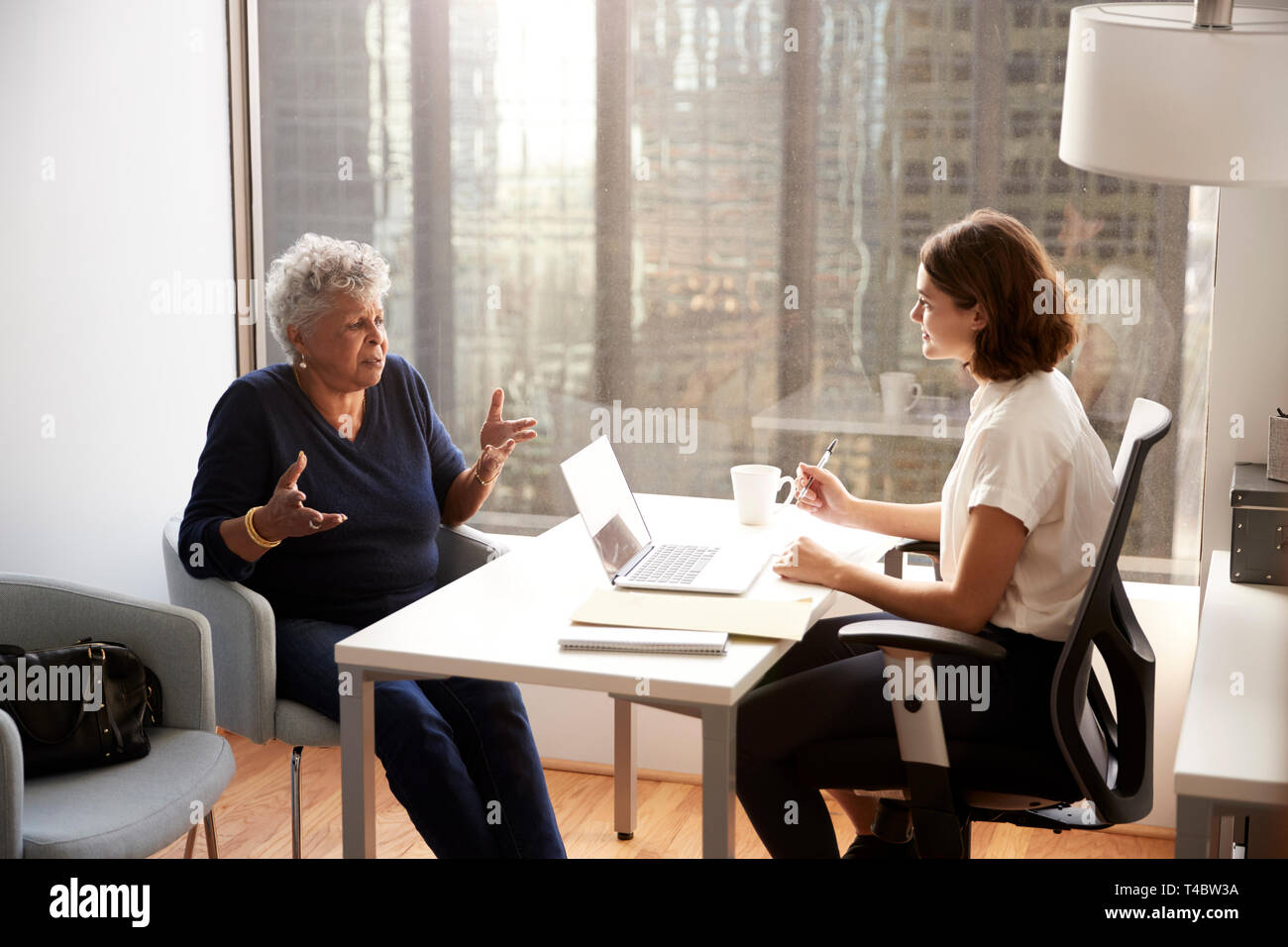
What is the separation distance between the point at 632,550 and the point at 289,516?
0.61 m

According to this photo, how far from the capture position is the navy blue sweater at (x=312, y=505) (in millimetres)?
2451

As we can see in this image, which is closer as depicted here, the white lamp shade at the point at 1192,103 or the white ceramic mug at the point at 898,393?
the white lamp shade at the point at 1192,103

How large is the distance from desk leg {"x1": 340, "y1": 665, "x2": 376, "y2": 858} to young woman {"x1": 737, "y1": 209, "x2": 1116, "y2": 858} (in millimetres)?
583

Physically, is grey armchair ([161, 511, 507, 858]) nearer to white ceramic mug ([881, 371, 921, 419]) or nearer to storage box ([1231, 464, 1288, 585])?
white ceramic mug ([881, 371, 921, 419])

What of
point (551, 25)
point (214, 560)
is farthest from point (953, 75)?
point (214, 560)

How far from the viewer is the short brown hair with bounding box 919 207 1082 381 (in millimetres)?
2131

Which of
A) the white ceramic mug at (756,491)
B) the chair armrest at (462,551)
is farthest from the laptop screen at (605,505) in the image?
the chair armrest at (462,551)

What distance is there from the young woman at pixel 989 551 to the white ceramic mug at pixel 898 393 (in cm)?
92

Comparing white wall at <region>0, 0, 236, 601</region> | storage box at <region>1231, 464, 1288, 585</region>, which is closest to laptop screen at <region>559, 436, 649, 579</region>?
storage box at <region>1231, 464, 1288, 585</region>

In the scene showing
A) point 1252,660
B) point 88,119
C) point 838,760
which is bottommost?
point 838,760

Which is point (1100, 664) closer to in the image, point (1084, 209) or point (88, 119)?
point (1084, 209)

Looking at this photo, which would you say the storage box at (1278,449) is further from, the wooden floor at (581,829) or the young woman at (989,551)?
the wooden floor at (581,829)

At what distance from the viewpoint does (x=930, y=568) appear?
10.5ft
